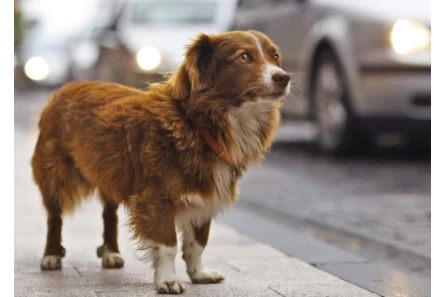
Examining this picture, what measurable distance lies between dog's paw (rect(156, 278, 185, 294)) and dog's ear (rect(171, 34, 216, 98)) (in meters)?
0.96

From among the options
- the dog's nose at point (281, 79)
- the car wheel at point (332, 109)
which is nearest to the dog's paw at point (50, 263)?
the dog's nose at point (281, 79)

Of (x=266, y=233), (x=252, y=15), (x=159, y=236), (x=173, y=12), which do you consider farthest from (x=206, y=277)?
(x=173, y=12)

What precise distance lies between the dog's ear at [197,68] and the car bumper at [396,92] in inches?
206

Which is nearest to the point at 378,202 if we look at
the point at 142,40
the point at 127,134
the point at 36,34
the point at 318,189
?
the point at 318,189

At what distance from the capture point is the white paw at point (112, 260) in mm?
5695

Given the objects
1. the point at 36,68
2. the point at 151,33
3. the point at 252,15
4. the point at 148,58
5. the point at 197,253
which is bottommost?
the point at 36,68

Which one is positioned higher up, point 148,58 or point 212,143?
point 212,143

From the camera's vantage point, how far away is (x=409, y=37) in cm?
989

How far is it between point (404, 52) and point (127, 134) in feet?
17.6

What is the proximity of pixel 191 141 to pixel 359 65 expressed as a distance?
18.2 feet

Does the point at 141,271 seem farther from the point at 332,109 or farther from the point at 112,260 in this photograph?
the point at 332,109

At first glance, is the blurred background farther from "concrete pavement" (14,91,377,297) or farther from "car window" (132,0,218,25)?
"concrete pavement" (14,91,377,297)

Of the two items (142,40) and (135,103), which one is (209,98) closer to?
(135,103)

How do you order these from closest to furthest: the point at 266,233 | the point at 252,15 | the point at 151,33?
the point at 266,233, the point at 252,15, the point at 151,33
